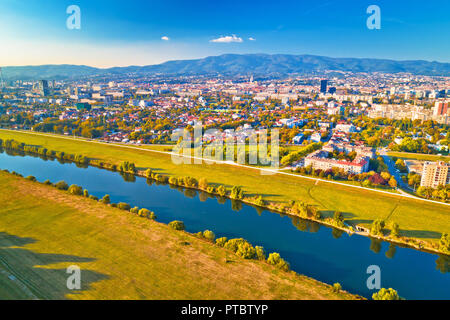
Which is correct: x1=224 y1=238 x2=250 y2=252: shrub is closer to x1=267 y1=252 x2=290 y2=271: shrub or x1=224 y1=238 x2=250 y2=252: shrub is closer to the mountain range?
x1=267 y1=252 x2=290 y2=271: shrub

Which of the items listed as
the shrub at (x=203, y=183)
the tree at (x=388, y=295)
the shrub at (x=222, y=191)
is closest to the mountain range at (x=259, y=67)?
the shrub at (x=203, y=183)

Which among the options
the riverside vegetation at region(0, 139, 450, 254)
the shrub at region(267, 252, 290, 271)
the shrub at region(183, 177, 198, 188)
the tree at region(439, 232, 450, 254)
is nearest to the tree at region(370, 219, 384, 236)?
the riverside vegetation at region(0, 139, 450, 254)

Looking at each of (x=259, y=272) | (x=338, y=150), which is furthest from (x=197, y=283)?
(x=338, y=150)

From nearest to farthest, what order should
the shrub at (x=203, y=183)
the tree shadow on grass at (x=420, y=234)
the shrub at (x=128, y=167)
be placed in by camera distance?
the tree shadow on grass at (x=420, y=234), the shrub at (x=203, y=183), the shrub at (x=128, y=167)

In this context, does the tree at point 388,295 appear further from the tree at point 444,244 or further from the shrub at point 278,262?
the tree at point 444,244

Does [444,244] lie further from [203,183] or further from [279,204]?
[203,183]

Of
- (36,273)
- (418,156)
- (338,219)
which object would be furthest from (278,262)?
(418,156)
